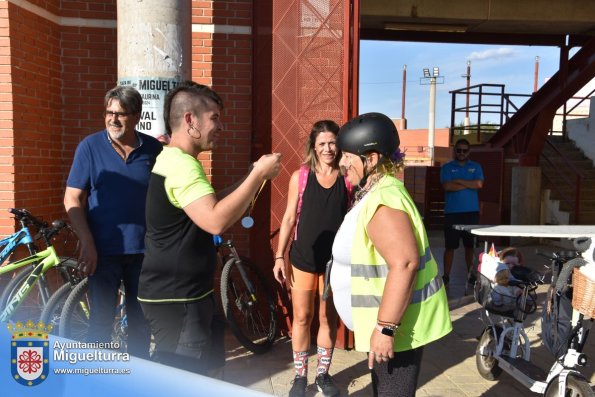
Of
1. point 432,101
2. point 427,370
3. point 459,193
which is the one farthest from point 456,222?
point 432,101

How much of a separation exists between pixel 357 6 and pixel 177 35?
1807mm

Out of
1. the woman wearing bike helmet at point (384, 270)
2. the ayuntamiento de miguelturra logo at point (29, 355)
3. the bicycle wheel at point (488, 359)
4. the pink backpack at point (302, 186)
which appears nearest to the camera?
the ayuntamiento de miguelturra logo at point (29, 355)

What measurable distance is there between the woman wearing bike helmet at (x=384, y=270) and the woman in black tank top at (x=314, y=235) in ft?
4.35

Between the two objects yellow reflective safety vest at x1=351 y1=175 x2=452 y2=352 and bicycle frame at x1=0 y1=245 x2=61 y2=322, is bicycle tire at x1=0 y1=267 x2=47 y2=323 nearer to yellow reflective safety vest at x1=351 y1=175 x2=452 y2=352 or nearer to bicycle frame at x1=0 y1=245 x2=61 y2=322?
bicycle frame at x1=0 y1=245 x2=61 y2=322

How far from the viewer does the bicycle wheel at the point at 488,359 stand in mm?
4285

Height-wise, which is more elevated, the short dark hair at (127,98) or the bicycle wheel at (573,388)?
the short dark hair at (127,98)

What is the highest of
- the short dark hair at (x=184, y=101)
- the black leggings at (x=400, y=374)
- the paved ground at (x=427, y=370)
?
the short dark hair at (x=184, y=101)

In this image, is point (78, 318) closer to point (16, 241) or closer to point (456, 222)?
point (16, 241)

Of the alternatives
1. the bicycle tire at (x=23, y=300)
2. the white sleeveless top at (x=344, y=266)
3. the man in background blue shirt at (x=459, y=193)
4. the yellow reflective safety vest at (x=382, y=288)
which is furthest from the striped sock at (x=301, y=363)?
the man in background blue shirt at (x=459, y=193)

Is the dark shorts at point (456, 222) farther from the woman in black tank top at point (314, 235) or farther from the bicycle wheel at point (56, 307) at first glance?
the bicycle wheel at point (56, 307)

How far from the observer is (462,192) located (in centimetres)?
722

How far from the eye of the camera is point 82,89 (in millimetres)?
5527

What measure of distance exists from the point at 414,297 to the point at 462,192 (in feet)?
16.9

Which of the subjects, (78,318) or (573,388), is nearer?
(573,388)
